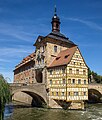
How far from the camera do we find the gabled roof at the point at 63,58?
3003 cm

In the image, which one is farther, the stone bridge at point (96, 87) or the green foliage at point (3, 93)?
the stone bridge at point (96, 87)

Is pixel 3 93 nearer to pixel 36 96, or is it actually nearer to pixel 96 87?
pixel 36 96

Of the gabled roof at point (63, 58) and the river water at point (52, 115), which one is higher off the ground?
the gabled roof at point (63, 58)

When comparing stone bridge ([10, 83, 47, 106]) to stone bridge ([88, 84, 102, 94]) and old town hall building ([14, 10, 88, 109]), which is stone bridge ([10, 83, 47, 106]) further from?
stone bridge ([88, 84, 102, 94])

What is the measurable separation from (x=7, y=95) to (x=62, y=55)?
20233 mm

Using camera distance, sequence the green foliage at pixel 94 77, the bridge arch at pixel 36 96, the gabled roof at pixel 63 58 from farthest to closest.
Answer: the green foliage at pixel 94 77
the gabled roof at pixel 63 58
the bridge arch at pixel 36 96

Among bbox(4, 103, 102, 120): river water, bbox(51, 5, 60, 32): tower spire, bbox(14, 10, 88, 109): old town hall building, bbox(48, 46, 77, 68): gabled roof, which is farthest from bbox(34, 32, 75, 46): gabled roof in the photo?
bbox(4, 103, 102, 120): river water

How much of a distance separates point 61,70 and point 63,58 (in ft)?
7.89

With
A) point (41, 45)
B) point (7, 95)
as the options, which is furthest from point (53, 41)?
point (7, 95)

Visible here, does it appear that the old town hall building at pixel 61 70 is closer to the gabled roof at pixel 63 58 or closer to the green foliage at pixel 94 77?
the gabled roof at pixel 63 58

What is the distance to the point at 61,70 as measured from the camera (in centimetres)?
3005

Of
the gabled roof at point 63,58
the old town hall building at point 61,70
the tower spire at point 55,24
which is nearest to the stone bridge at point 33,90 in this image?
the old town hall building at point 61,70

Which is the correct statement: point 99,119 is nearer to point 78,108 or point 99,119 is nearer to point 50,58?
point 78,108

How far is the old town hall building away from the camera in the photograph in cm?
2919
